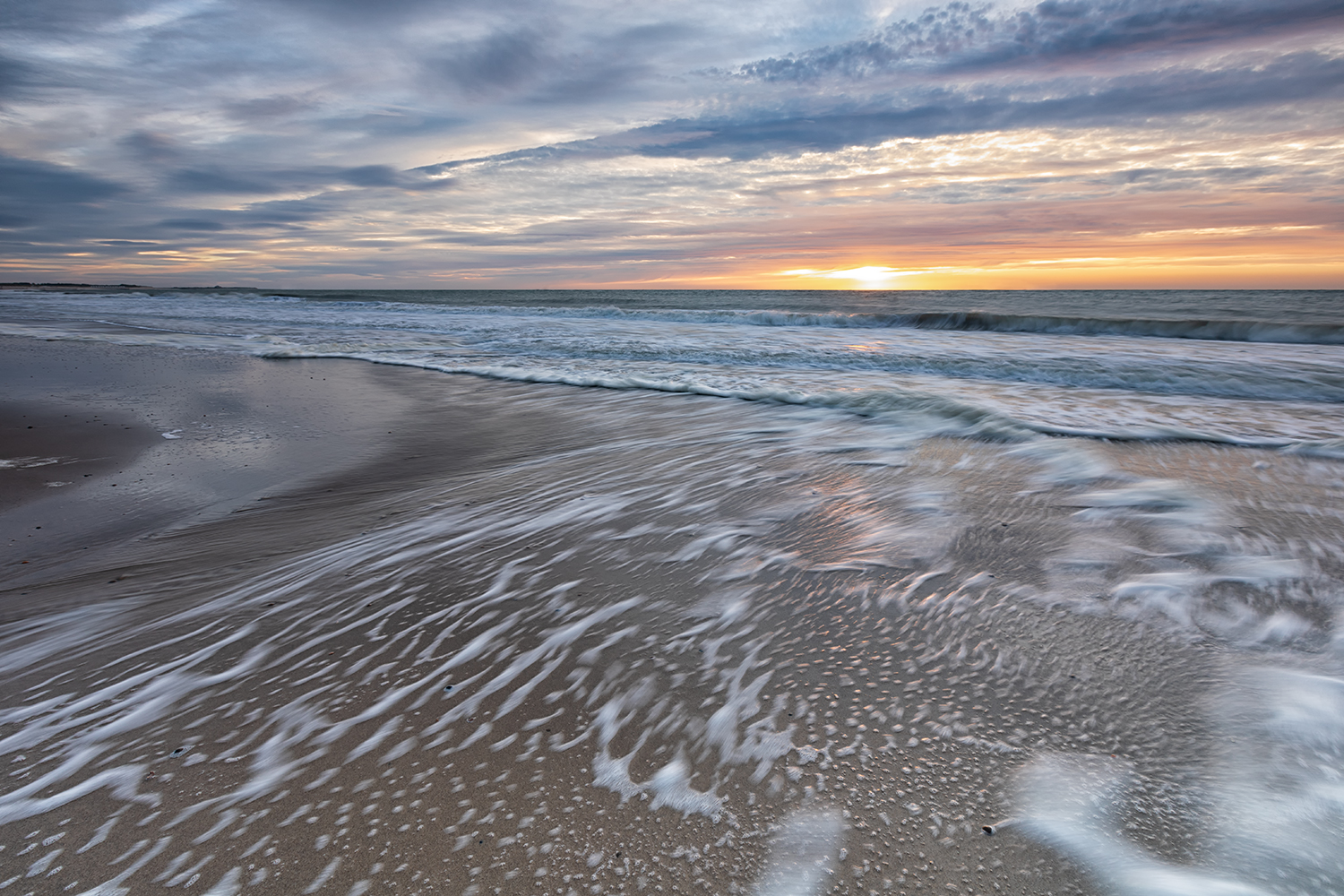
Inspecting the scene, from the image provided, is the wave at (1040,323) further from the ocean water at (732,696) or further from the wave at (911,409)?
the ocean water at (732,696)

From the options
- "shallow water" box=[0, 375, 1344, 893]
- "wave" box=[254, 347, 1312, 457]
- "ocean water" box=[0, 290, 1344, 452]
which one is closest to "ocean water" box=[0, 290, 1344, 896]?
"shallow water" box=[0, 375, 1344, 893]

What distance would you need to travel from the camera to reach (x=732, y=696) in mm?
1955

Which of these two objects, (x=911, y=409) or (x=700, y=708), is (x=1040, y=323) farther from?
(x=700, y=708)

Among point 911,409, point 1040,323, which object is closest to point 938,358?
point 911,409

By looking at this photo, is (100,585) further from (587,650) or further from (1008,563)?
(1008,563)

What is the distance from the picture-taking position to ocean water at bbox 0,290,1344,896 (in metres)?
1.43

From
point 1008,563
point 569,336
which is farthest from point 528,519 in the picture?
point 569,336

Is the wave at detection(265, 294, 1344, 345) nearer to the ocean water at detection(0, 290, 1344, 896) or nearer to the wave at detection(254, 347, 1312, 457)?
the wave at detection(254, 347, 1312, 457)

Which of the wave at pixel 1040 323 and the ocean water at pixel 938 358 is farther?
the wave at pixel 1040 323

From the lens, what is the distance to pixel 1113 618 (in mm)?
2361

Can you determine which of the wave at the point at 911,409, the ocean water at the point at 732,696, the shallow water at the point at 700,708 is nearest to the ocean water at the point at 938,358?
the wave at the point at 911,409

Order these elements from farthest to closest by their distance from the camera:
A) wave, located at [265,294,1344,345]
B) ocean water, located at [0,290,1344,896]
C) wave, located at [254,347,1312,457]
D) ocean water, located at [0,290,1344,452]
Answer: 1. wave, located at [265,294,1344,345]
2. ocean water, located at [0,290,1344,452]
3. wave, located at [254,347,1312,457]
4. ocean water, located at [0,290,1344,896]

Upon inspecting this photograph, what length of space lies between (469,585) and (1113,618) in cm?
257

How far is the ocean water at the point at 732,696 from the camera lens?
1431 mm
